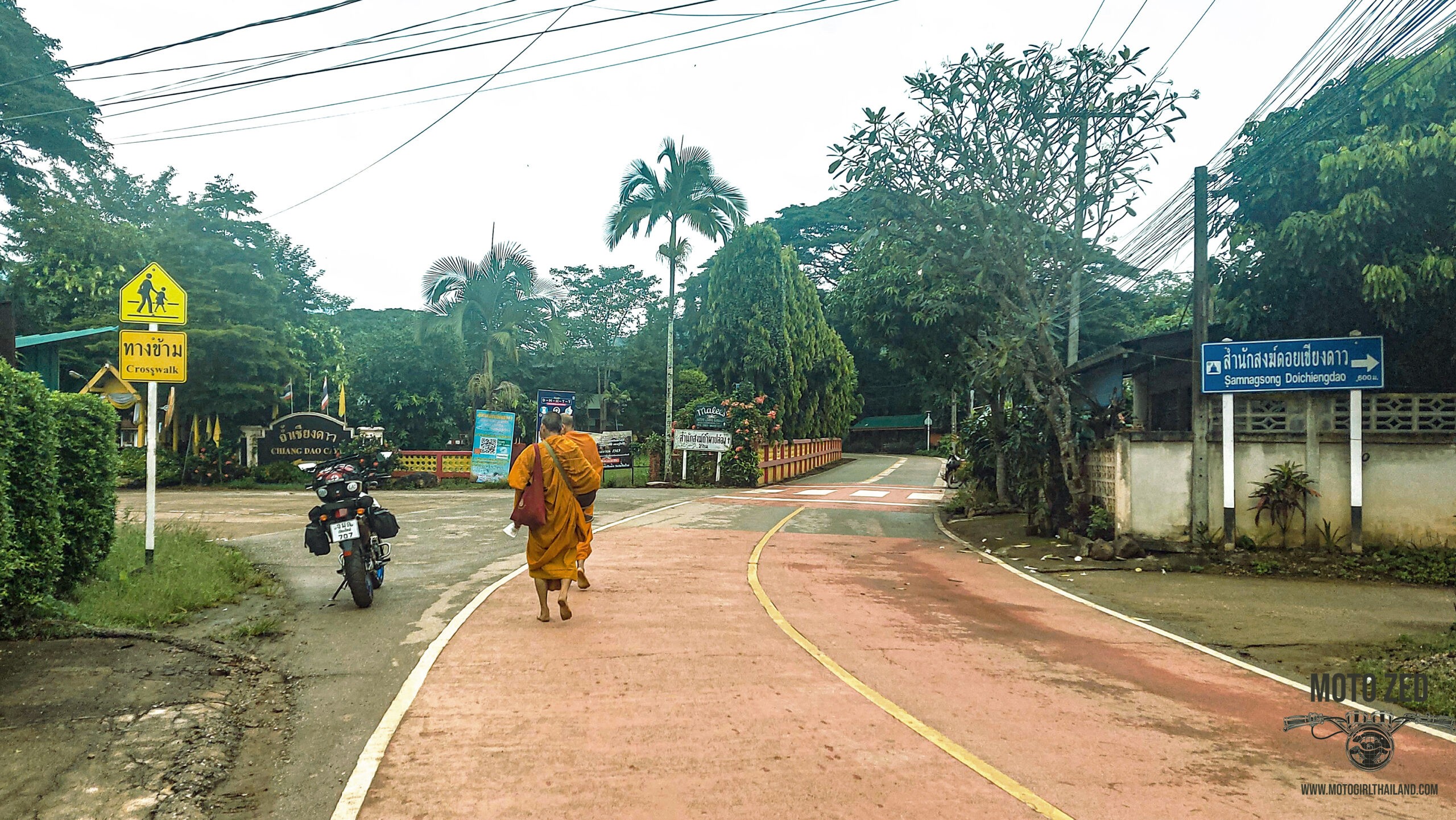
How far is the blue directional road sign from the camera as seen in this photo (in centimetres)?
1176

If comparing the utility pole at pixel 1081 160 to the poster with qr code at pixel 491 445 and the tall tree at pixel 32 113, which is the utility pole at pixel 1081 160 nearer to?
the poster with qr code at pixel 491 445

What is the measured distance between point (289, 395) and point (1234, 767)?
32888mm

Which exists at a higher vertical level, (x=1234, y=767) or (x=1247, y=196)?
(x=1247, y=196)

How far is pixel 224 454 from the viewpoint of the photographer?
30500 millimetres

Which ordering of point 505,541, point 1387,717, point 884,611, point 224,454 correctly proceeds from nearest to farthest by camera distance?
point 1387,717
point 884,611
point 505,541
point 224,454

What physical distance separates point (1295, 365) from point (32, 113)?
38.0m

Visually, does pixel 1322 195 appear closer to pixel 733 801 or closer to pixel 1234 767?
pixel 1234 767

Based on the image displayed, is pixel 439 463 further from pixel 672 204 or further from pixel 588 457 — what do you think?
pixel 588 457

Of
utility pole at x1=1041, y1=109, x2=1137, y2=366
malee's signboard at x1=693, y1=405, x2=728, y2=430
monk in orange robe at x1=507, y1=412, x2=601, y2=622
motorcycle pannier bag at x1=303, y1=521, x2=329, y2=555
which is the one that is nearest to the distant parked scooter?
malee's signboard at x1=693, y1=405, x2=728, y2=430

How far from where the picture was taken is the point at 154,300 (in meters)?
9.32

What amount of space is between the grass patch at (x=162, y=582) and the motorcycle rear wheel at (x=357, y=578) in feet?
4.34

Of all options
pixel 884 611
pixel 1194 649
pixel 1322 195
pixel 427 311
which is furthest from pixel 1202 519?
pixel 427 311

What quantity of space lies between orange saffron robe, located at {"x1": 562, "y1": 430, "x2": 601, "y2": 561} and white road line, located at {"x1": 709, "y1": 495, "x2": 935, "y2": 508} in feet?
48.1

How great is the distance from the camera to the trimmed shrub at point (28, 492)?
6047 mm
